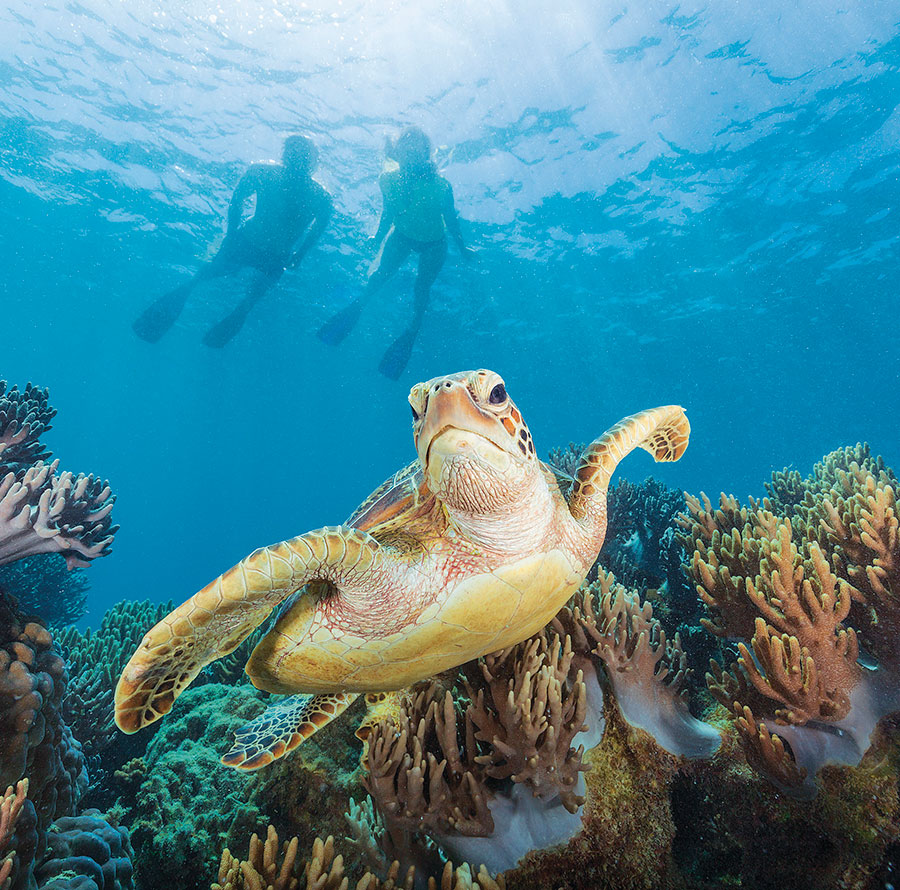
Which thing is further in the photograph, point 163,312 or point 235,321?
point 235,321

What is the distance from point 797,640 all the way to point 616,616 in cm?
72

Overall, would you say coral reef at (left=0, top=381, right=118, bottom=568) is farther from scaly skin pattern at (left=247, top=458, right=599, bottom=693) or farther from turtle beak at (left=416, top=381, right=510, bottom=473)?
turtle beak at (left=416, top=381, right=510, bottom=473)

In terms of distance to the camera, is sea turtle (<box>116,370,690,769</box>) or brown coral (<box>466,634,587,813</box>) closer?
sea turtle (<box>116,370,690,769</box>)

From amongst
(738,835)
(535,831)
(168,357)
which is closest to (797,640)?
(738,835)

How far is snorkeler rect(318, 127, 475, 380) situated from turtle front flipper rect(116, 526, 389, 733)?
487 inches

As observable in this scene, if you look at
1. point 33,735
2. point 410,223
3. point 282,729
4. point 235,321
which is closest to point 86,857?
point 33,735

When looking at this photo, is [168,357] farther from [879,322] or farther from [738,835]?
[879,322]

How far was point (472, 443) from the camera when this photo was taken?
172cm

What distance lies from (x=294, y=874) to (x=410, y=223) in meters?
14.1

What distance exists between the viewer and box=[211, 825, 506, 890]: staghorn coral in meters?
1.56

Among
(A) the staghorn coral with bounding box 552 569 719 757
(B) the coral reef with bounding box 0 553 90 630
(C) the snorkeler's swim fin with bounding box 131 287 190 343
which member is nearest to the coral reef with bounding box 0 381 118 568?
(A) the staghorn coral with bounding box 552 569 719 757

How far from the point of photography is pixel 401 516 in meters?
2.23

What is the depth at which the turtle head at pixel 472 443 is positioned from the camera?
66.8 inches

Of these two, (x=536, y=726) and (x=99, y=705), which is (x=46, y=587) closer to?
(x=99, y=705)
